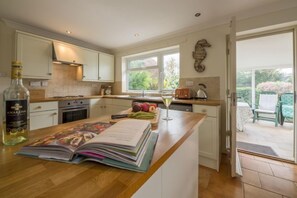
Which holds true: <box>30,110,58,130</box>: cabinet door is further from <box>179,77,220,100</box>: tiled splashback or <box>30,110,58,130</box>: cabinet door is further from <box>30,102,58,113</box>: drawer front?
<box>179,77,220,100</box>: tiled splashback

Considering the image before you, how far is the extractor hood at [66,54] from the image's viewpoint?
256 cm

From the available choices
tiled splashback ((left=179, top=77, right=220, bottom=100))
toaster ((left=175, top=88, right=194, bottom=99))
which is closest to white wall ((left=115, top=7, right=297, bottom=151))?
tiled splashback ((left=179, top=77, right=220, bottom=100))

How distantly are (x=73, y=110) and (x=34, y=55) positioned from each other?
115 centimetres

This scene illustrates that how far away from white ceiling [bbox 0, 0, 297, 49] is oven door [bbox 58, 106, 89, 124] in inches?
60.8

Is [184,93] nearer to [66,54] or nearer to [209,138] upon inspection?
[209,138]

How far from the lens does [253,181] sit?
5.27 ft

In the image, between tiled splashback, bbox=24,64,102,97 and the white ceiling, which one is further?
tiled splashback, bbox=24,64,102,97

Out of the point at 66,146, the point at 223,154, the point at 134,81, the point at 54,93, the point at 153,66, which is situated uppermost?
the point at 153,66

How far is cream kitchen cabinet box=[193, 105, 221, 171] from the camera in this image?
1850 millimetres

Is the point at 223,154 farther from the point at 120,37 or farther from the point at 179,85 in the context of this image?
the point at 120,37

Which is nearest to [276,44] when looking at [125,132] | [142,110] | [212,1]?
[212,1]

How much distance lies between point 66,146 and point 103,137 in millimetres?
120

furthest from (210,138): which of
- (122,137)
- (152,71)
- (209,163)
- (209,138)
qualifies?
(152,71)

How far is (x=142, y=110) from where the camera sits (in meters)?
1.05
